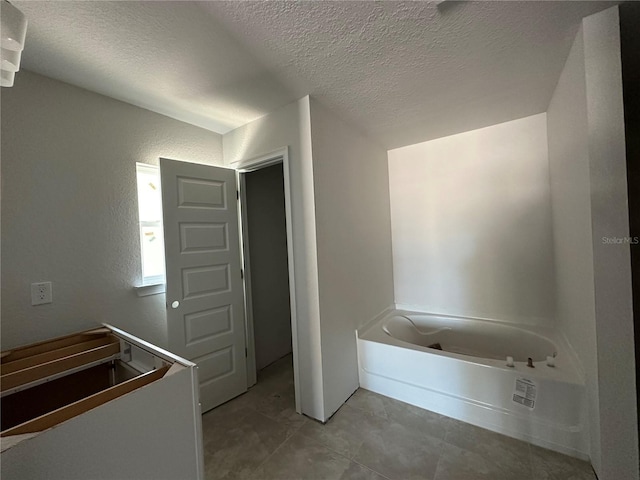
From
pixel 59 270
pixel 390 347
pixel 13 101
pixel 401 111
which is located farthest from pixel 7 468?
pixel 401 111

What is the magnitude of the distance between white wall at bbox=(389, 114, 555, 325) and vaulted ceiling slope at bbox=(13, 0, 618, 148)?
553 millimetres

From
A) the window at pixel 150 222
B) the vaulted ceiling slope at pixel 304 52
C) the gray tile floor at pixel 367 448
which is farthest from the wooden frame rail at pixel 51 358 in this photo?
the vaulted ceiling slope at pixel 304 52

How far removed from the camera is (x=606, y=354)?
1.16 m

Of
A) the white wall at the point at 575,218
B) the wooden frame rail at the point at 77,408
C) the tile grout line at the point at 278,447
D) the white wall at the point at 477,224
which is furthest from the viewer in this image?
the white wall at the point at 477,224

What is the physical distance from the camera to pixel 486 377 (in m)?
1.67

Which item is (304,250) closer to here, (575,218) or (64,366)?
(64,366)

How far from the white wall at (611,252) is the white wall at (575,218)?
62 mm

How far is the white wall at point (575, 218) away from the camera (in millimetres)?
1277

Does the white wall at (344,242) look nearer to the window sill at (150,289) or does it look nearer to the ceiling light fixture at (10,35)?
the window sill at (150,289)

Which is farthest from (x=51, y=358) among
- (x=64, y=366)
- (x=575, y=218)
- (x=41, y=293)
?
(x=575, y=218)

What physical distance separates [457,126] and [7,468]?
3.22 metres

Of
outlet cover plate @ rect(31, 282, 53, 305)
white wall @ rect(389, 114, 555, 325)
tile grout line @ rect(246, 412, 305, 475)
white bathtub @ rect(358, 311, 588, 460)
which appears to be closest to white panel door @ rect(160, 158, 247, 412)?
outlet cover plate @ rect(31, 282, 53, 305)

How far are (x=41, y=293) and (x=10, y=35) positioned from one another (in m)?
1.27

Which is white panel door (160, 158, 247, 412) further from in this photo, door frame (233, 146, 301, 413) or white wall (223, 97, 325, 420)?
white wall (223, 97, 325, 420)
